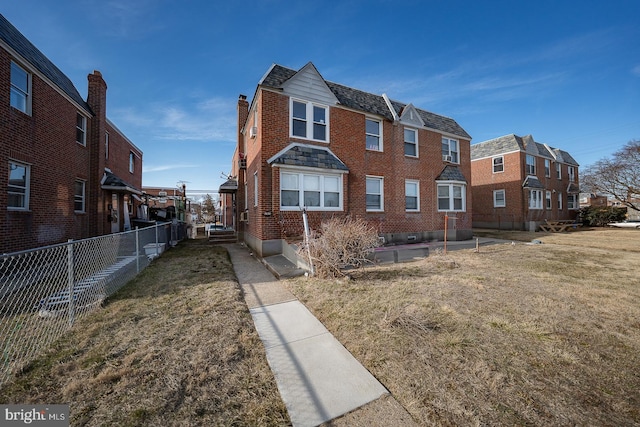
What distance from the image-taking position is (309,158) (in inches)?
379

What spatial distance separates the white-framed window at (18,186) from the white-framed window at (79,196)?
7.79 ft

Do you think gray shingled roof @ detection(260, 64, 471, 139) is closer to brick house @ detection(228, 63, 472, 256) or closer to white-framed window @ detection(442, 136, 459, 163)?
brick house @ detection(228, 63, 472, 256)

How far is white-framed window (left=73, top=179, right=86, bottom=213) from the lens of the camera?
10523 millimetres

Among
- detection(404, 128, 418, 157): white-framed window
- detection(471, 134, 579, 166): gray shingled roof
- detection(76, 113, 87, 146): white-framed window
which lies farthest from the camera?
detection(471, 134, 579, 166): gray shingled roof

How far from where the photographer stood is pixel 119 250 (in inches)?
295

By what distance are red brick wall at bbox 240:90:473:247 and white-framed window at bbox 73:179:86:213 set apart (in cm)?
721

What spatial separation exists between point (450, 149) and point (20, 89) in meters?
18.7

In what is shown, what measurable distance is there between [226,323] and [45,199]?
32.2 feet

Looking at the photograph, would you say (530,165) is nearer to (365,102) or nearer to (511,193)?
(511,193)

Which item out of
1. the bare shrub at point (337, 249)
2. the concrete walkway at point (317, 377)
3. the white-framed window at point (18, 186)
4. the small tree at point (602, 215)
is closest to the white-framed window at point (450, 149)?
the bare shrub at point (337, 249)

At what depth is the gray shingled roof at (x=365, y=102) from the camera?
9.54 meters

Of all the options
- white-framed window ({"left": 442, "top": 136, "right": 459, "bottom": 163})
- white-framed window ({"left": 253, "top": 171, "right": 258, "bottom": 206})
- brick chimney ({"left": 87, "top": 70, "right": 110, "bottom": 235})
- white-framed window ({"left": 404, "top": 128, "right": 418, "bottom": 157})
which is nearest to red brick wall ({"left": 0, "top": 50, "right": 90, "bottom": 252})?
brick chimney ({"left": 87, "top": 70, "right": 110, "bottom": 235})

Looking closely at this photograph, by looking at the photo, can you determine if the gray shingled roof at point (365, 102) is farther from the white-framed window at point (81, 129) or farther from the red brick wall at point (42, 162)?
the white-framed window at point (81, 129)

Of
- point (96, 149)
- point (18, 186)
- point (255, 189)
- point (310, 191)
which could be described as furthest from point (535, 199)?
point (18, 186)
